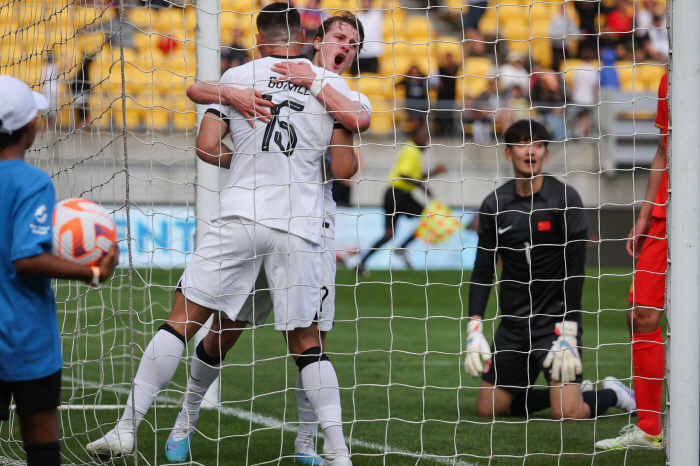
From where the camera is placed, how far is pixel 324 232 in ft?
10.7

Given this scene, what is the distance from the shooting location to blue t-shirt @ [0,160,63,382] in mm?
2225

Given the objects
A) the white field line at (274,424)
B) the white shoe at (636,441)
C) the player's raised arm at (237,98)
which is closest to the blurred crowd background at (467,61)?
the white field line at (274,424)

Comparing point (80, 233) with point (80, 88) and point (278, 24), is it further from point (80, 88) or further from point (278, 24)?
point (80, 88)

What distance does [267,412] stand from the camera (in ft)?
14.8

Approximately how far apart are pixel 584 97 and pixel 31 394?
44.2ft

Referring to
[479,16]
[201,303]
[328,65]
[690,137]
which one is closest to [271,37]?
[328,65]

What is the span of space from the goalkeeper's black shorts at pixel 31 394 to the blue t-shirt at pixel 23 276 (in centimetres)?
3

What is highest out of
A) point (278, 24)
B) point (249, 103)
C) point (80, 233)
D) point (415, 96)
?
point (415, 96)

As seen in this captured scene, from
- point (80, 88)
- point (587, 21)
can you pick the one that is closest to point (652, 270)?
point (80, 88)

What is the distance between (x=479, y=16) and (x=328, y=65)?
44.1 ft

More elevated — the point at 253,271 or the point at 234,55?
the point at 234,55

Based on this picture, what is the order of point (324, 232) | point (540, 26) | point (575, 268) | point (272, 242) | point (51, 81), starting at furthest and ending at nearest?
1. point (540, 26)
2. point (575, 268)
3. point (51, 81)
4. point (324, 232)
5. point (272, 242)

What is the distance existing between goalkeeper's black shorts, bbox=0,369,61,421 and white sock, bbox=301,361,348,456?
3.36 ft

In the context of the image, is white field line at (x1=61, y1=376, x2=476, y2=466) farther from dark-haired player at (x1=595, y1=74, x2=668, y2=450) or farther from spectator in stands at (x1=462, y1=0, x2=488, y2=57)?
spectator in stands at (x1=462, y1=0, x2=488, y2=57)
